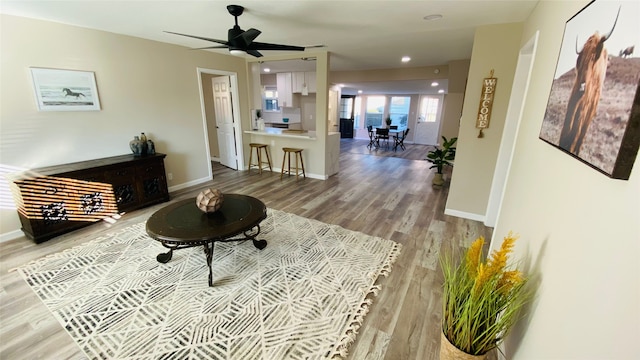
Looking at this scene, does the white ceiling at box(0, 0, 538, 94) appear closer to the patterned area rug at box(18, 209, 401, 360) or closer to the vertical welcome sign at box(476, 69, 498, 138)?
the vertical welcome sign at box(476, 69, 498, 138)

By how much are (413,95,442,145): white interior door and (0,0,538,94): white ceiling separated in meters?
7.23

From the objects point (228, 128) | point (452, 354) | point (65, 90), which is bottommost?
point (452, 354)

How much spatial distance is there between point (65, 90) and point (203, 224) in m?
2.89

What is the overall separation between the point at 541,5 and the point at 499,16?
667mm

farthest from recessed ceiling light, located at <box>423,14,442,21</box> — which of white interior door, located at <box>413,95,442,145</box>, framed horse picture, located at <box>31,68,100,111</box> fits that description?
white interior door, located at <box>413,95,442,145</box>

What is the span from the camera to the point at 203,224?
2264mm

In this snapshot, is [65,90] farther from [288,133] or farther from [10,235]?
[288,133]

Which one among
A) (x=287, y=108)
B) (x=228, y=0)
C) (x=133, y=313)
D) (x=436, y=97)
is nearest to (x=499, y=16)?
(x=228, y=0)

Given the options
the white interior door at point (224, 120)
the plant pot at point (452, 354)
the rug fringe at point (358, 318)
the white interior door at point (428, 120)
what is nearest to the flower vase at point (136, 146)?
the white interior door at point (224, 120)

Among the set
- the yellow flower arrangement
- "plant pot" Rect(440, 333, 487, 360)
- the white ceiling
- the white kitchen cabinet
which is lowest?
"plant pot" Rect(440, 333, 487, 360)

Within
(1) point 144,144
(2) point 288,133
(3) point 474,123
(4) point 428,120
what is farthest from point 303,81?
(4) point 428,120

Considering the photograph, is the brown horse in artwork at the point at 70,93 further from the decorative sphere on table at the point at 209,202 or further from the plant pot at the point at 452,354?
the plant pot at the point at 452,354

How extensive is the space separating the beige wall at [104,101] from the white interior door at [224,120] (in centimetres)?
60

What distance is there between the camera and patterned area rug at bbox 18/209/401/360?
5.60 ft
